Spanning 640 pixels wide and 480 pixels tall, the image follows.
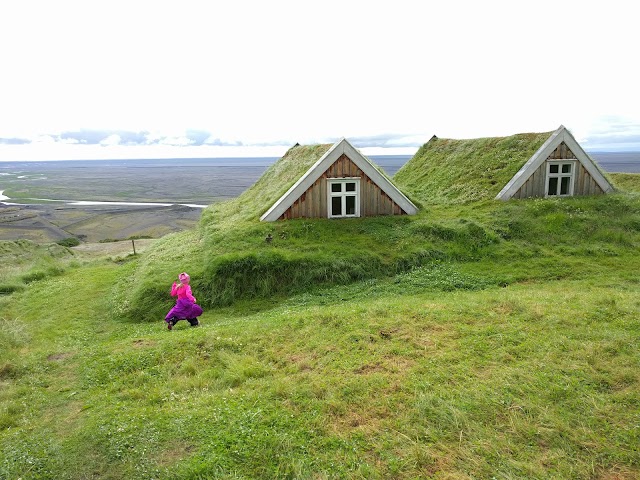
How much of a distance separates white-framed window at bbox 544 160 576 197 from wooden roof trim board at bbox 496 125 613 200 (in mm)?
562

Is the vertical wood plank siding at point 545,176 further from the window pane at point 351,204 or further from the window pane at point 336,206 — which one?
the window pane at point 336,206

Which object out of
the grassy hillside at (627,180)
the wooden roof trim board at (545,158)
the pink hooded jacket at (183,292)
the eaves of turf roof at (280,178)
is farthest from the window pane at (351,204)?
the grassy hillside at (627,180)

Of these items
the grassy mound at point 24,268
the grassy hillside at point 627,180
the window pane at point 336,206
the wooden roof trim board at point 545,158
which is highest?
the wooden roof trim board at point 545,158

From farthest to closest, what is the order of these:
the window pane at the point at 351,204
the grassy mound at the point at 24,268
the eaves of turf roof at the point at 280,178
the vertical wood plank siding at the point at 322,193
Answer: the eaves of turf roof at the point at 280,178, the grassy mound at the point at 24,268, the window pane at the point at 351,204, the vertical wood plank siding at the point at 322,193

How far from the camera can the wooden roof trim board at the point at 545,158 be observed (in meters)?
20.1

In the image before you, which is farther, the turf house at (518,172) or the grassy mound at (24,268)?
the turf house at (518,172)

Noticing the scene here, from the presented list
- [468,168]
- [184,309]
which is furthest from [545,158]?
[184,309]

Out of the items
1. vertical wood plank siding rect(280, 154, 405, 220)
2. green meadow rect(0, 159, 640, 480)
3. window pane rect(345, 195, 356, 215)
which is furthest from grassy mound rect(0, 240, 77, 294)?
window pane rect(345, 195, 356, 215)

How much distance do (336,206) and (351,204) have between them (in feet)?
2.30

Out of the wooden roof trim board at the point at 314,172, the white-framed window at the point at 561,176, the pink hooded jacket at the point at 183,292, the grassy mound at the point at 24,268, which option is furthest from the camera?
the white-framed window at the point at 561,176

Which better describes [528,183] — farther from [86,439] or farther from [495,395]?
[86,439]

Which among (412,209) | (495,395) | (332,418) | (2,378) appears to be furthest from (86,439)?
(412,209)

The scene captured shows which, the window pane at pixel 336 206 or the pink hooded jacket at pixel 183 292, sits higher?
the window pane at pixel 336 206

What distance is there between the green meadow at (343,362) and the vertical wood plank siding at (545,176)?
162 inches
